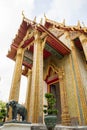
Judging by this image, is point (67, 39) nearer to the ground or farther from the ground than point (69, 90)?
farther from the ground

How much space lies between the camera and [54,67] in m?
9.23

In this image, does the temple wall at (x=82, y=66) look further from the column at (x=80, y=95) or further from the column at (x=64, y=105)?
the column at (x=64, y=105)

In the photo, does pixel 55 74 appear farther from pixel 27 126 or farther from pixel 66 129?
pixel 27 126

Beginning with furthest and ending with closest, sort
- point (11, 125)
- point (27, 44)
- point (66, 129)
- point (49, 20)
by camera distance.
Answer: point (49, 20) < point (27, 44) < point (66, 129) < point (11, 125)

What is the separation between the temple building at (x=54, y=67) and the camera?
6180 millimetres

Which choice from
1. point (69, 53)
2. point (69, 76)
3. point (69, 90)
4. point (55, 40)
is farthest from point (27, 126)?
point (69, 53)

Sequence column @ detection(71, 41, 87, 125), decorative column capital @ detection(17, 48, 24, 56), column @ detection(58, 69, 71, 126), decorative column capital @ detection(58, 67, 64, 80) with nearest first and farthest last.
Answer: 1. column @ detection(71, 41, 87, 125)
2. column @ detection(58, 69, 71, 126)
3. decorative column capital @ detection(58, 67, 64, 80)
4. decorative column capital @ detection(17, 48, 24, 56)

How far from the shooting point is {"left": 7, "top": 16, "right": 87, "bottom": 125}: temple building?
6.18 meters

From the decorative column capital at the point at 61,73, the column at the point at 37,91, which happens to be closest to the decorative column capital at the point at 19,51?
the column at the point at 37,91

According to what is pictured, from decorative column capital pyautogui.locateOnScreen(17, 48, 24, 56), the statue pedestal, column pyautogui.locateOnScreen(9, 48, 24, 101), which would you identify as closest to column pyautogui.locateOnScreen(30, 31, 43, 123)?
the statue pedestal

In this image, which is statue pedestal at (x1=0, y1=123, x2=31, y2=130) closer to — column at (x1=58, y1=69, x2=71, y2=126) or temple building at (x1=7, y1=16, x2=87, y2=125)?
temple building at (x1=7, y1=16, x2=87, y2=125)

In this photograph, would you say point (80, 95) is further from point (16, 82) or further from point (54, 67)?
point (16, 82)

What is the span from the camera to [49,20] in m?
11.3

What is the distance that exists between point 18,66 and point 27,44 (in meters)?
1.65
